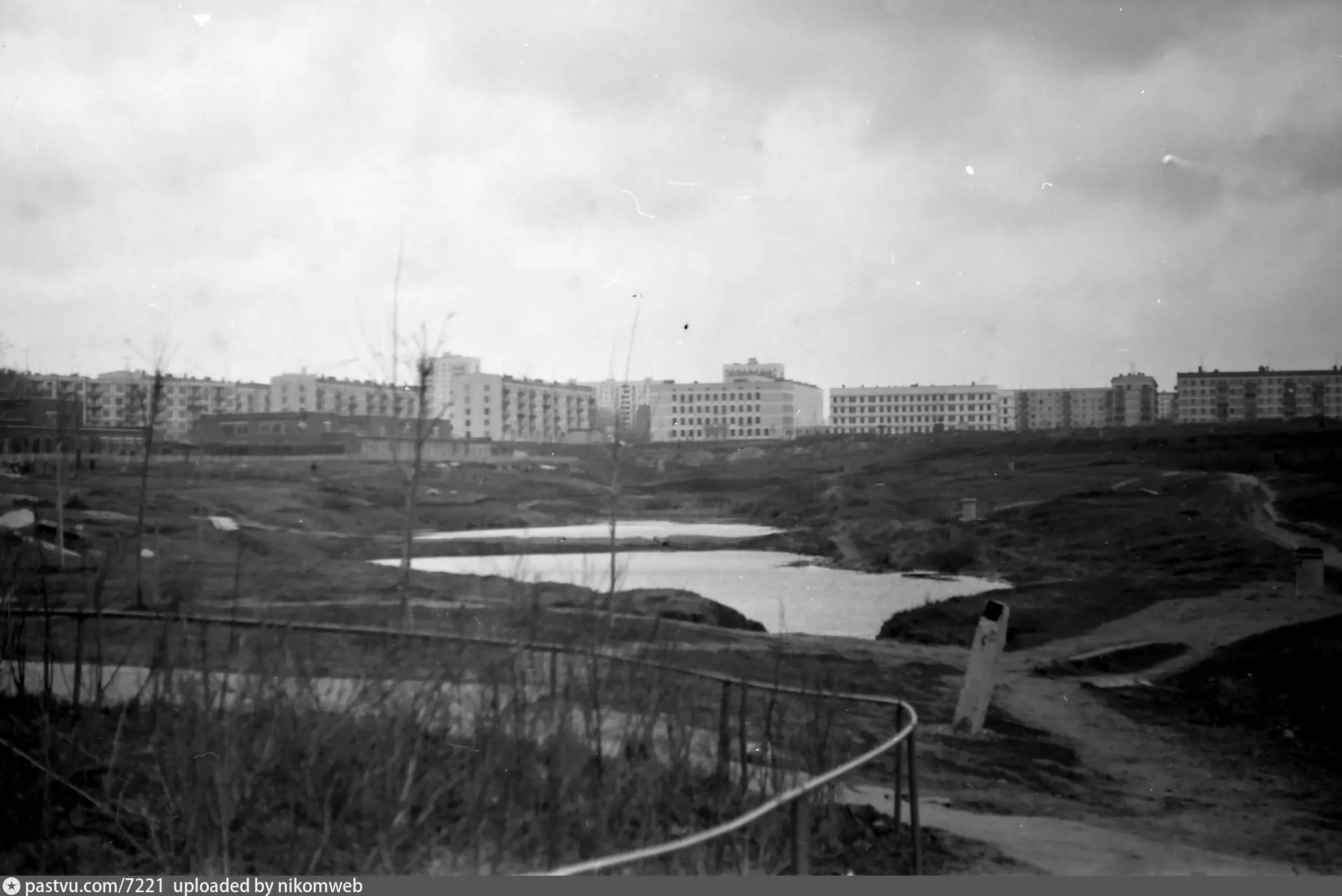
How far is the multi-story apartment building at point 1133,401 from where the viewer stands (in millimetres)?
8039

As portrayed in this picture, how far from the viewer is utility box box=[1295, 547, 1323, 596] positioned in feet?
23.5

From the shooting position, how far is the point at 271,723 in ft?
13.8

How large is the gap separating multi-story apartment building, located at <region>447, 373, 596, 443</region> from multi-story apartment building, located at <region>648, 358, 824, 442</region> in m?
0.50

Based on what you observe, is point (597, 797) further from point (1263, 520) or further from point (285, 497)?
point (1263, 520)

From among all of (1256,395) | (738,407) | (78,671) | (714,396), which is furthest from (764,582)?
(78,671)

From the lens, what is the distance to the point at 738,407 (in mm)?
7707

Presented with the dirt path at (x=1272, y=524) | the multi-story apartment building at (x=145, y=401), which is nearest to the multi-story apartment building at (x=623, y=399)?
the multi-story apartment building at (x=145, y=401)

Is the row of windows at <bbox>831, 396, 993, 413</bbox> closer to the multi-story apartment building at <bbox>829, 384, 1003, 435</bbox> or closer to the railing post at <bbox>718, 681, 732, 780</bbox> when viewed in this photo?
the multi-story apartment building at <bbox>829, 384, 1003, 435</bbox>

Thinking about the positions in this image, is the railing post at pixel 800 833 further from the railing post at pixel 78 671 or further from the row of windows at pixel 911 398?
the row of windows at pixel 911 398

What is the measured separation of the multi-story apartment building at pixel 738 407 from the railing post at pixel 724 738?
2753 mm

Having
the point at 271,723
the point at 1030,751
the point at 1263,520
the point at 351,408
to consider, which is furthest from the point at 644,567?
the point at 1263,520

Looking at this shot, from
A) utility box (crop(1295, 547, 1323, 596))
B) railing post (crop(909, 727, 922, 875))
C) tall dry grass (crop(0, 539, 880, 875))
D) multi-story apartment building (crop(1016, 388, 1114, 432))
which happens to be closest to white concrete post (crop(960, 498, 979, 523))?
multi-story apartment building (crop(1016, 388, 1114, 432))

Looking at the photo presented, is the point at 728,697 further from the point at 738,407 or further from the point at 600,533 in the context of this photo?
the point at 738,407

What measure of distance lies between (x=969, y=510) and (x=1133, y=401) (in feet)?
4.89
